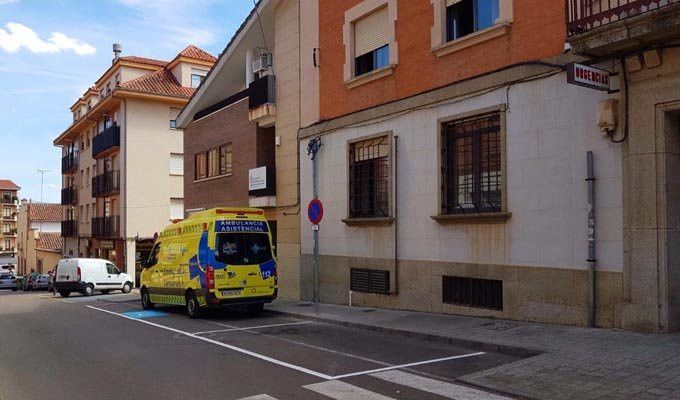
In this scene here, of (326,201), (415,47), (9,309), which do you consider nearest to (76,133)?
(9,309)

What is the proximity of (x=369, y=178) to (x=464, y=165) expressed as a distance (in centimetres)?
327

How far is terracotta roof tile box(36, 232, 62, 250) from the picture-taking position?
216ft

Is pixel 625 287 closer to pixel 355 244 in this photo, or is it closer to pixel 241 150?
pixel 355 244

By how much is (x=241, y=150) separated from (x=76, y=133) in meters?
36.7

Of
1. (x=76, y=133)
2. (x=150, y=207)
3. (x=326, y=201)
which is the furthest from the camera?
(x=76, y=133)

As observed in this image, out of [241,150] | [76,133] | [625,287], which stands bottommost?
[625,287]

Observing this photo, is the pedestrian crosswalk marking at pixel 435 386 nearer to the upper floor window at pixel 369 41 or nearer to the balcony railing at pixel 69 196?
the upper floor window at pixel 369 41

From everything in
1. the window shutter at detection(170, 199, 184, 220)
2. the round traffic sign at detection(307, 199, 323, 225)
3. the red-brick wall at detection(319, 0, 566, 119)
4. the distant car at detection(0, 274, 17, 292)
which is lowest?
the distant car at detection(0, 274, 17, 292)

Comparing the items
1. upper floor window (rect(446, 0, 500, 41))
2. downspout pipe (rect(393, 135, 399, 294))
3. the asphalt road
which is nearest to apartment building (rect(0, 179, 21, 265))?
the asphalt road

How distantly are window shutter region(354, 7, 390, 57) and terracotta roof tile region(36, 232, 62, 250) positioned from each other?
5902 centimetres

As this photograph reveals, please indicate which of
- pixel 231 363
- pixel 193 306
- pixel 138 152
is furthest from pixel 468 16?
pixel 138 152

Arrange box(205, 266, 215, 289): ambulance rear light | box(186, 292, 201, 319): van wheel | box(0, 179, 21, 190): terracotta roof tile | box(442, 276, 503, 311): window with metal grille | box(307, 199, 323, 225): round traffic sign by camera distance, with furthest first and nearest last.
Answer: box(0, 179, 21, 190): terracotta roof tile
box(186, 292, 201, 319): van wheel
box(307, 199, 323, 225): round traffic sign
box(205, 266, 215, 289): ambulance rear light
box(442, 276, 503, 311): window with metal grille

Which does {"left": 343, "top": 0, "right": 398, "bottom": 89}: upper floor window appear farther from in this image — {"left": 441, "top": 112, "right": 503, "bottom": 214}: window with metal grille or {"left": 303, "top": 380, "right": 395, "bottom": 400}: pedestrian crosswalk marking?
{"left": 303, "top": 380, "right": 395, "bottom": 400}: pedestrian crosswalk marking

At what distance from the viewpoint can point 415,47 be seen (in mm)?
13211
